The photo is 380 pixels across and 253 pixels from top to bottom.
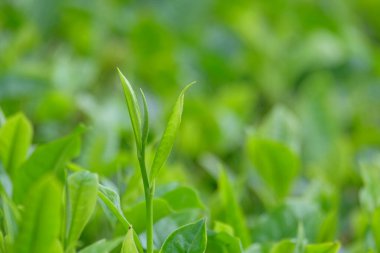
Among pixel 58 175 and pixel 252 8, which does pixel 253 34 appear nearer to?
pixel 252 8

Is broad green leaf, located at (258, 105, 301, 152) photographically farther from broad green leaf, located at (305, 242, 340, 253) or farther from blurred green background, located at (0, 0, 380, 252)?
broad green leaf, located at (305, 242, 340, 253)

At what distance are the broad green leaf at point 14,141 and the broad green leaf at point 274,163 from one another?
37 cm

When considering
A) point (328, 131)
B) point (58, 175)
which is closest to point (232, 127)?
point (328, 131)

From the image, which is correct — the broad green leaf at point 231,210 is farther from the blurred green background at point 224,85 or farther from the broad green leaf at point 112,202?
the broad green leaf at point 112,202

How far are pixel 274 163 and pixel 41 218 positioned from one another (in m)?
0.57

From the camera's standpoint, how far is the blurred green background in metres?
1.24

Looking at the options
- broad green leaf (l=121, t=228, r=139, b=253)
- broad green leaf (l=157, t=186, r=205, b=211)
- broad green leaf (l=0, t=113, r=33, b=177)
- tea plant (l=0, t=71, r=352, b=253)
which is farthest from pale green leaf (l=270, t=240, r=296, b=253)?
broad green leaf (l=0, t=113, r=33, b=177)

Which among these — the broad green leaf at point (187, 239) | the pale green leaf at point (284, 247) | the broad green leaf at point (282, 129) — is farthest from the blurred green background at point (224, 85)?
the broad green leaf at point (187, 239)

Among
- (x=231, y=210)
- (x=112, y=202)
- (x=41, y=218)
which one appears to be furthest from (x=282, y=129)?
(x=41, y=218)

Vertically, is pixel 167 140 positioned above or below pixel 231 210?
above

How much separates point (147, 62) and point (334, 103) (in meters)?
0.46

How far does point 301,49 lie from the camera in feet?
6.28

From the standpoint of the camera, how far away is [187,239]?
787 mm

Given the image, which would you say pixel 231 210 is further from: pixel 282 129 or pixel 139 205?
pixel 282 129
